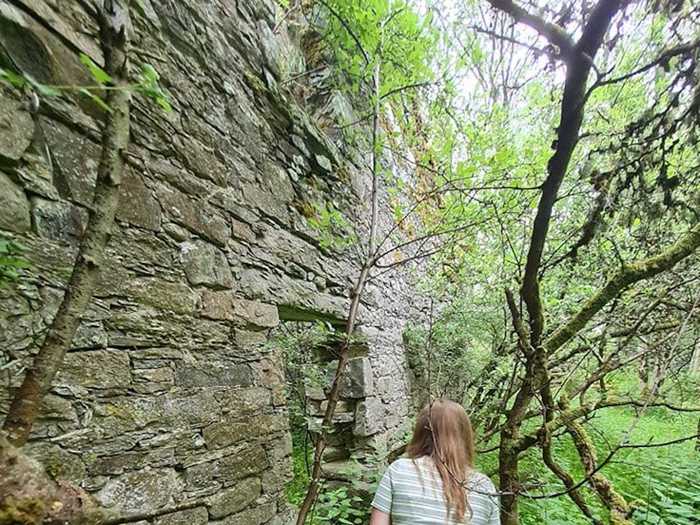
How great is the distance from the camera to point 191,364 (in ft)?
5.46

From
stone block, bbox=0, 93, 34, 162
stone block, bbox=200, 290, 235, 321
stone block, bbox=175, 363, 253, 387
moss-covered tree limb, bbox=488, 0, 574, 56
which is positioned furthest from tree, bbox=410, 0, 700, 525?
stone block, bbox=0, 93, 34, 162

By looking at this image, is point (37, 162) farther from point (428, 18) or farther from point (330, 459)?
point (330, 459)

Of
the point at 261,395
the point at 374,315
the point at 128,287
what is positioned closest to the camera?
the point at 128,287

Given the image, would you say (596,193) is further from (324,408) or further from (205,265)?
(324,408)

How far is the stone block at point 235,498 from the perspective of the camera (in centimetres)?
167

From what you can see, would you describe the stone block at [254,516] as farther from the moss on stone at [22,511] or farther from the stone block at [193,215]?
the stone block at [193,215]

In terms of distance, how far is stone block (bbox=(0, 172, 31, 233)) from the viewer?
1.03 meters

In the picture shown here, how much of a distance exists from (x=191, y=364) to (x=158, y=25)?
149 centimetres

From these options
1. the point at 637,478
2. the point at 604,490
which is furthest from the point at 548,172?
the point at 637,478

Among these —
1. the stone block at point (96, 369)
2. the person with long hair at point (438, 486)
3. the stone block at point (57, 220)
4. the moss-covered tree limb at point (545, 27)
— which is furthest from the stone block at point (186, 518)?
the moss-covered tree limb at point (545, 27)

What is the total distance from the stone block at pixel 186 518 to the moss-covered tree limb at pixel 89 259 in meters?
0.89

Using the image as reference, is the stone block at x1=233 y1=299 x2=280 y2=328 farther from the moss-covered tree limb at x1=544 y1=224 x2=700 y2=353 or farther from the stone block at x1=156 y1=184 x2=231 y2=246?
the moss-covered tree limb at x1=544 y1=224 x2=700 y2=353

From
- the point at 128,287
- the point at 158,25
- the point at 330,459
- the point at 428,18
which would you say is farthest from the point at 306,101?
the point at 330,459

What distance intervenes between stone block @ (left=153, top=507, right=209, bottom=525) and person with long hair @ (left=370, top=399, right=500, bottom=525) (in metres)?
0.73
